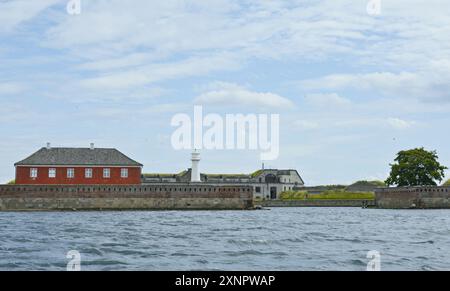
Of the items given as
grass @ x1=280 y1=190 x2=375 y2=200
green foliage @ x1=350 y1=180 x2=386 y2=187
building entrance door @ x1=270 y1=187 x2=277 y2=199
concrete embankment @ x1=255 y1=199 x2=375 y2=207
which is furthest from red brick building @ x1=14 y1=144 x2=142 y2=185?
green foliage @ x1=350 y1=180 x2=386 y2=187

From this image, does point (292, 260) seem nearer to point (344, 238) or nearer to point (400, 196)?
point (344, 238)

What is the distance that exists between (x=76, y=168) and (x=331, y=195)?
35.9 m

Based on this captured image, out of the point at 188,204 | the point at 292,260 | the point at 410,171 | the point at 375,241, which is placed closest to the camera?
the point at 292,260

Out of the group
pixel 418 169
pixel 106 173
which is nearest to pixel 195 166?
pixel 106 173

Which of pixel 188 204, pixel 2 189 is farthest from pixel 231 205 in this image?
pixel 2 189

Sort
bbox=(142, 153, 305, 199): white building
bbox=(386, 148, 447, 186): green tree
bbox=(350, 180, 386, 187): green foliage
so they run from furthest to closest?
bbox=(350, 180, 386, 187): green foliage < bbox=(142, 153, 305, 199): white building < bbox=(386, 148, 447, 186): green tree

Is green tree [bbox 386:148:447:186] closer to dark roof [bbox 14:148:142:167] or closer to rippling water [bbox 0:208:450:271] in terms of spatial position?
dark roof [bbox 14:148:142:167]

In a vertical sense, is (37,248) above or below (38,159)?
below

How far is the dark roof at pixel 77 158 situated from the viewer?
59.1 m

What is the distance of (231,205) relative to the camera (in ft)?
201

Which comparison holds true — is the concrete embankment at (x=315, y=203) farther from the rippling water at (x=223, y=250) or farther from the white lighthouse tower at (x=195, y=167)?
the rippling water at (x=223, y=250)

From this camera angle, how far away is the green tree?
69.9m

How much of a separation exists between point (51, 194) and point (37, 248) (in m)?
40.1

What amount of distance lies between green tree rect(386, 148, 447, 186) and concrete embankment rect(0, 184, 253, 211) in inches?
743
